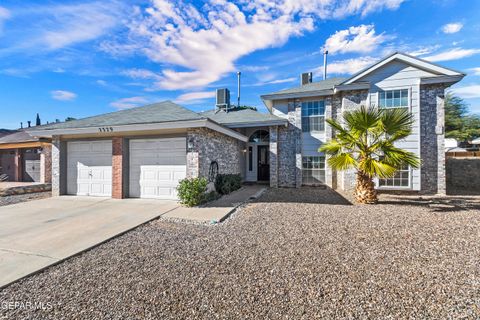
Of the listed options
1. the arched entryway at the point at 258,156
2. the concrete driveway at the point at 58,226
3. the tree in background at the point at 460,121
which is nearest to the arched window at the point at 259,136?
the arched entryway at the point at 258,156

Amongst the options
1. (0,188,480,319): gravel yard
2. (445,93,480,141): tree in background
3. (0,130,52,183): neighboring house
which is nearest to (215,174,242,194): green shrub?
(0,188,480,319): gravel yard

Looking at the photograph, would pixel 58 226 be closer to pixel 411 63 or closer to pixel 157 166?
pixel 157 166

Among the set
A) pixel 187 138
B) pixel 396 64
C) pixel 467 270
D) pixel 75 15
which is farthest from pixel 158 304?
pixel 396 64

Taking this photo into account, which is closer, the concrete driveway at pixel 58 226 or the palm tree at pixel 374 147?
the concrete driveway at pixel 58 226

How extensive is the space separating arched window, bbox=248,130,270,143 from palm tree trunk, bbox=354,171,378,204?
23.8ft

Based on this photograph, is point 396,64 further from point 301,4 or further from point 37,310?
point 37,310

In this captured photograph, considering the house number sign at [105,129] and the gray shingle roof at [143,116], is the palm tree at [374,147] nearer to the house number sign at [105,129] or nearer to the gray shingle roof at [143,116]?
the gray shingle roof at [143,116]

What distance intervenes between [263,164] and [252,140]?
1.90 m

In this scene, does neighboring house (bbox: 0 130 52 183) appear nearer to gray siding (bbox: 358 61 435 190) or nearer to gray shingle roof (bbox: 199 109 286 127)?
gray shingle roof (bbox: 199 109 286 127)

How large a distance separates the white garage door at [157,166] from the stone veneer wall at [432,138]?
A: 11.8 m

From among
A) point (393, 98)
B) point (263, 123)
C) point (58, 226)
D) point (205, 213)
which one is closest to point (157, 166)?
point (205, 213)

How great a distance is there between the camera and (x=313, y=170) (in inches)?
489

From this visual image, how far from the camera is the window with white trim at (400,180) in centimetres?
1034

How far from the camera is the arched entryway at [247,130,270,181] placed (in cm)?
1439
